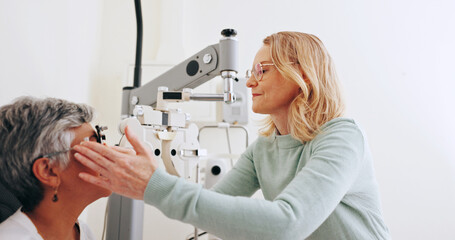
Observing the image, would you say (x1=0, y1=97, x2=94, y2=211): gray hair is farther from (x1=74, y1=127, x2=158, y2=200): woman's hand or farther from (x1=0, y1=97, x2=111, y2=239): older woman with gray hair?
(x1=74, y1=127, x2=158, y2=200): woman's hand

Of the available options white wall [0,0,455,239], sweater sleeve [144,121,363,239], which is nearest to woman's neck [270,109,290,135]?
sweater sleeve [144,121,363,239]

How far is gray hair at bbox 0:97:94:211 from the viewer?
75 cm

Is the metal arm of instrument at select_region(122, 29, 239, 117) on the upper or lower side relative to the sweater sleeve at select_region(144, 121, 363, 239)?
upper

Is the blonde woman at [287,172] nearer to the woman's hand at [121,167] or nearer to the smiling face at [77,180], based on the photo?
the woman's hand at [121,167]

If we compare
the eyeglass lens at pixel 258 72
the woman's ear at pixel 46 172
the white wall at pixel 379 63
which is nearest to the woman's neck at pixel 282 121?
the eyeglass lens at pixel 258 72

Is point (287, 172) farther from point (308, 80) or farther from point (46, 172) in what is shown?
point (46, 172)

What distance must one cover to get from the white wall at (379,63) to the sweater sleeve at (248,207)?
156 cm

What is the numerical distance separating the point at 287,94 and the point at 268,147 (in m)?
0.24

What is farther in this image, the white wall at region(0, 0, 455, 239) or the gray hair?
the white wall at region(0, 0, 455, 239)

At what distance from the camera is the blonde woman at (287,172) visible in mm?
632

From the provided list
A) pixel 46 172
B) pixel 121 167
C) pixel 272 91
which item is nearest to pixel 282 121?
pixel 272 91

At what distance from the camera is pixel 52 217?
2.78 feet

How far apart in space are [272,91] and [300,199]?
19.0 inches

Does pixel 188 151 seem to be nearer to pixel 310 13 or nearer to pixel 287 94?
pixel 287 94
